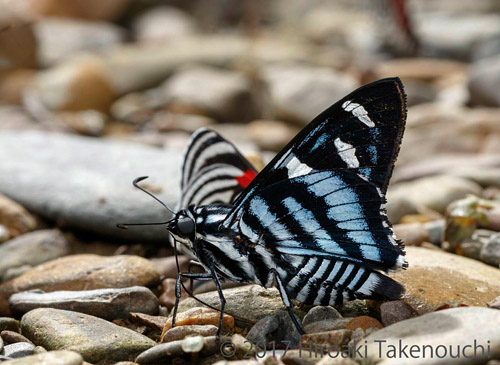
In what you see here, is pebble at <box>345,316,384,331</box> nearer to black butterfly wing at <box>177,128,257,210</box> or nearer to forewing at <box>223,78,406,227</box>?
forewing at <box>223,78,406,227</box>

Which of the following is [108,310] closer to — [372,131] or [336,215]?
[336,215]

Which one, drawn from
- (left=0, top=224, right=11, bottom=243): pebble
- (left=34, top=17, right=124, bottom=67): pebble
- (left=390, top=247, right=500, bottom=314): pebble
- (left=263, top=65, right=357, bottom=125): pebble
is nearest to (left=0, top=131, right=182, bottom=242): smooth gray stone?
(left=0, top=224, right=11, bottom=243): pebble

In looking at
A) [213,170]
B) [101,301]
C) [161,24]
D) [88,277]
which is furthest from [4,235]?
[161,24]

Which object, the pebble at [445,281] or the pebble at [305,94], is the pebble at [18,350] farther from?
the pebble at [305,94]

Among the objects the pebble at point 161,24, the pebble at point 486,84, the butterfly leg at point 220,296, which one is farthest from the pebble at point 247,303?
the pebble at point 161,24

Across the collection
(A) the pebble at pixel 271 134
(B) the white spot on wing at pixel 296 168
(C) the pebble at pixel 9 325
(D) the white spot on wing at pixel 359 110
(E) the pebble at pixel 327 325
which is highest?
(A) the pebble at pixel 271 134

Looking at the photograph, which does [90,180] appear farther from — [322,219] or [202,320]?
[322,219]
